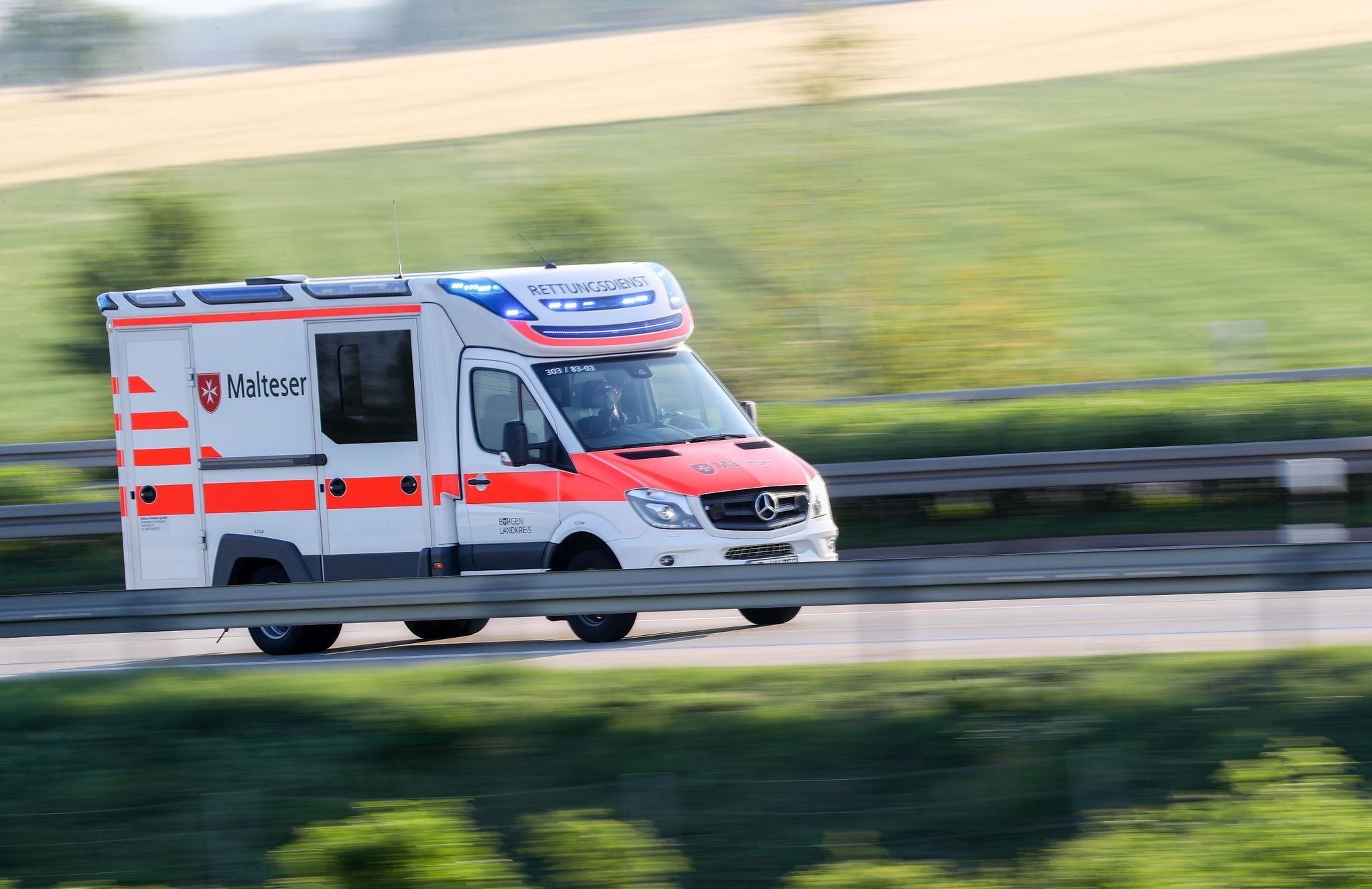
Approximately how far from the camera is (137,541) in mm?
12414

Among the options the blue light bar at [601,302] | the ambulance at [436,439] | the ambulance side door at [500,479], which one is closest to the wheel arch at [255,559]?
the ambulance at [436,439]

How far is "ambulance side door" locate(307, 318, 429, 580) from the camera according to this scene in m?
11.7

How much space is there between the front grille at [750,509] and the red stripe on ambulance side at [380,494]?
207 centimetres

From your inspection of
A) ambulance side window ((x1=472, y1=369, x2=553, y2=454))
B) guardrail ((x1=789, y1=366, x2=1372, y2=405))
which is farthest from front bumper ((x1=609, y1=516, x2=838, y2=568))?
guardrail ((x1=789, y1=366, x2=1372, y2=405))

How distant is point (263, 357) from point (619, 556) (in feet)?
9.92

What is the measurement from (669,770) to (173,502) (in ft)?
20.3

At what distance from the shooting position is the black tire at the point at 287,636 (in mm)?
12086

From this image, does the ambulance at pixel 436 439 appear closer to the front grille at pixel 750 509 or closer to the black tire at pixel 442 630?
the front grille at pixel 750 509

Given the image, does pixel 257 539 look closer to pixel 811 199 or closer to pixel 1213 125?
pixel 811 199

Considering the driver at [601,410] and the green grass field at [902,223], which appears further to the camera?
the green grass field at [902,223]

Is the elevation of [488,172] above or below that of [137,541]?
above

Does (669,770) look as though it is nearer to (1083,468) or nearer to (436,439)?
(436,439)

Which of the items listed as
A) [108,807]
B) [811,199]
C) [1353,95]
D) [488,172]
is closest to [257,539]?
[108,807]

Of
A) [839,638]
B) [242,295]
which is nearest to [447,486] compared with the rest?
[242,295]
